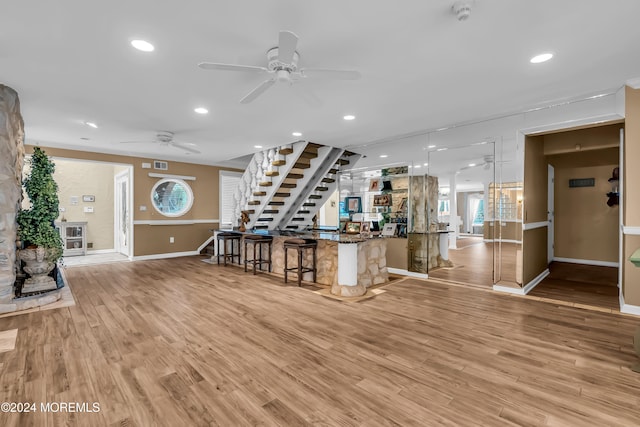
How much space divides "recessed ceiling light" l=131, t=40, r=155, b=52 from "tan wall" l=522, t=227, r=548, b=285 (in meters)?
5.31

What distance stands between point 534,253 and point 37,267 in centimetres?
Answer: 773

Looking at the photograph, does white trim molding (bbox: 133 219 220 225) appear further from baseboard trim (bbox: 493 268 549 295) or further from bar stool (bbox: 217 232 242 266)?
baseboard trim (bbox: 493 268 549 295)

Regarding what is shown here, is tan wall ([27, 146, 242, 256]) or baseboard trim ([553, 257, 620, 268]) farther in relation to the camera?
tan wall ([27, 146, 242, 256])

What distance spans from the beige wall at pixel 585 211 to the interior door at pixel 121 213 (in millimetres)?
10472

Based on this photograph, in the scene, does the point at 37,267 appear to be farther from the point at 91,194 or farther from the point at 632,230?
the point at 632,230

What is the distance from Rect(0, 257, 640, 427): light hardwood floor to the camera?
6.05 feet

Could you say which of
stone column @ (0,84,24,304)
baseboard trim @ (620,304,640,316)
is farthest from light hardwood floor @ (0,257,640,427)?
stone column @ (0,84,24,304)

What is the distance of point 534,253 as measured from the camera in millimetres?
4957

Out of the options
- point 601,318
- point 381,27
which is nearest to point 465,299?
point 601,318

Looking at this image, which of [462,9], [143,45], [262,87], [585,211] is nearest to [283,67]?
[262,87]

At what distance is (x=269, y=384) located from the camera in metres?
2.14

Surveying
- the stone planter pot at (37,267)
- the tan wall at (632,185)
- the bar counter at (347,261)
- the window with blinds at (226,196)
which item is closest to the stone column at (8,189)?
the stone planter pot at (37,267)

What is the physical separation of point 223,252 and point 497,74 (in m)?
6.38

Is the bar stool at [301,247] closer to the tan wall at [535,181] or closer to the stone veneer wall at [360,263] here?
the stone veneer wall at [360,263]
